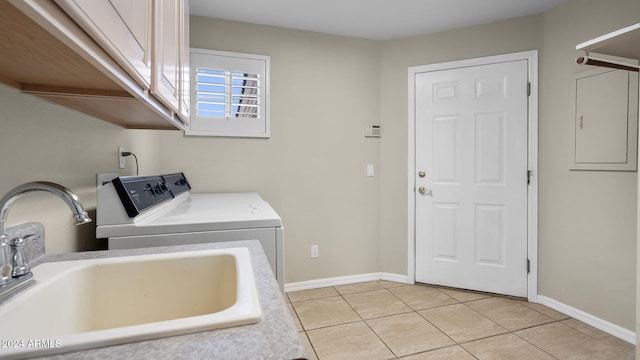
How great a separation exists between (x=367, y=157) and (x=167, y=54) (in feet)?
7.06

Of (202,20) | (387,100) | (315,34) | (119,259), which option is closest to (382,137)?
(387,100)

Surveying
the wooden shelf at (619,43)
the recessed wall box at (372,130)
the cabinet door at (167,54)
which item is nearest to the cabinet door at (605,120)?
the wooden shelf at (619,43)

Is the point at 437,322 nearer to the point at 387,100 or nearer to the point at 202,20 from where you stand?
the point at 387,100

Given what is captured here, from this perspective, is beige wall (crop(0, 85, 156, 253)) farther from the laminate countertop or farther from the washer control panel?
the laminate countertop

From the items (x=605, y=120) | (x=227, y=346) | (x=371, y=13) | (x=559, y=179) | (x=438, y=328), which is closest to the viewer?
(x=227, y=346)

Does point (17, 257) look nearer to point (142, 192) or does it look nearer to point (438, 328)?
point (142, 192)

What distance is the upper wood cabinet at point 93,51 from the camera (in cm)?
46

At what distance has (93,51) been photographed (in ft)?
1.83

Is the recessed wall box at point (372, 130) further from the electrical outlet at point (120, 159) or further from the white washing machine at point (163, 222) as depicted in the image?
the electrical outlet at point (120, 159)

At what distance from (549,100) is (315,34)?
1.99 meters

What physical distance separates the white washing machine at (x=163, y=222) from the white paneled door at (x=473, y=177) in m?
1.80

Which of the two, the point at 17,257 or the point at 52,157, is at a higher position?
the point at 52,157

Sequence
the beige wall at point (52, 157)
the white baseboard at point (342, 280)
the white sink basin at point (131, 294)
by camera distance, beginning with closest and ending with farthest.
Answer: the white sink basin at point (131, 294) → the beige wall at point (52, 157) → the white baseboard at point (342, 280)

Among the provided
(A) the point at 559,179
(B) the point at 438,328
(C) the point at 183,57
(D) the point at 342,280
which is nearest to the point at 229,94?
(C) the point at 183,57
